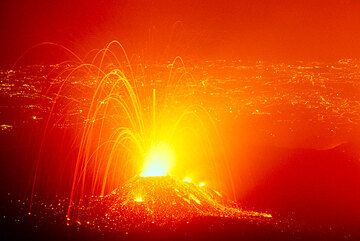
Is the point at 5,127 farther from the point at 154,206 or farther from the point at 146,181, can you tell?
the point at 154,206

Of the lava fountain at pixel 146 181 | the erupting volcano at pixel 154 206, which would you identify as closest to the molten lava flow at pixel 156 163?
the lava fountain at pixel 146 181

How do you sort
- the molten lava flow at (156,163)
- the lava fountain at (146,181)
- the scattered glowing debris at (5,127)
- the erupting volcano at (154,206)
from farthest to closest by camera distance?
the scattered glowing debris at (5,127)
the molten lava flow at (156,163)
the lava fountain at (146,181)
the erupting volcano at (154,206)

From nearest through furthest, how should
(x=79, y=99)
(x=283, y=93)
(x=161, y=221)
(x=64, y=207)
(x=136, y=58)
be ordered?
1. (x=161, y=221)
2. (x=64, y=207)
3. (x=79, y=99)
4. (x=283, y=93)
5. (x=136, y=58)

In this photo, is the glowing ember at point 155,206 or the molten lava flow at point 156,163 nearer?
the glowing ember at point 155,206

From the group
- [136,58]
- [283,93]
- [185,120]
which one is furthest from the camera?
[136,58]

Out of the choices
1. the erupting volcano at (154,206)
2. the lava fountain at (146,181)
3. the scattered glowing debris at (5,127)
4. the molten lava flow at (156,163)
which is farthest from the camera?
the scattered glowing debris at (5,127)

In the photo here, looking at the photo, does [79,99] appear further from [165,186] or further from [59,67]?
[165,186]

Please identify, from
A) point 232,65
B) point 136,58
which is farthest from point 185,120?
point 136,58

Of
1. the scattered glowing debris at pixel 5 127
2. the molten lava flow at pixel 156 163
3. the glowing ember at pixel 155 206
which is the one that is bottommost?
the glowing ember at pixel 155 206

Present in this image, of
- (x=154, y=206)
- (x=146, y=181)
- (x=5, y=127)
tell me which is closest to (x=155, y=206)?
(x=154, y=206)

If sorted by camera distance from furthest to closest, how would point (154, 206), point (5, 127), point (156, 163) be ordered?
point (5, 127), point (156, 163), point (154, 206)

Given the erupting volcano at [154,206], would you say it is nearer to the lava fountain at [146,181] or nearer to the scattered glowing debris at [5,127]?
the lava fountain at [146,181]
